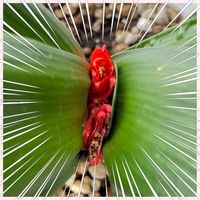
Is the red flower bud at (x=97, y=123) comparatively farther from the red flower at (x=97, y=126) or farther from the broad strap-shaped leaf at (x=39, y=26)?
the broad strap-shaped leaf at (x=39, y=26)

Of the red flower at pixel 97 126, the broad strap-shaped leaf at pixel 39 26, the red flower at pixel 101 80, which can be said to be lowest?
the red flower at pixel 97 126

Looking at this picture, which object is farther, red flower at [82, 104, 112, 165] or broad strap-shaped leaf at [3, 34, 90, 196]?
red flower at [82, 104, 112, 165]

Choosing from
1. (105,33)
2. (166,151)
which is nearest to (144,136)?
(166,151)

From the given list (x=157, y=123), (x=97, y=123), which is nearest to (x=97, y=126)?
(x=97, y=123)

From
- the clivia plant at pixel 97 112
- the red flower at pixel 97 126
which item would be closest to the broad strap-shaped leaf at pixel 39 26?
the clivia plant at pixel 97 112

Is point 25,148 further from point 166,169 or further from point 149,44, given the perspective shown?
point 149,44

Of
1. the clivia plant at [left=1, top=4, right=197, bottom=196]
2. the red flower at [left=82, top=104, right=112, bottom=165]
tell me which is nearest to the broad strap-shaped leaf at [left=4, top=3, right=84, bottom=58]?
the clivia plant at [left=1, top=4, right=197, bottom=196]

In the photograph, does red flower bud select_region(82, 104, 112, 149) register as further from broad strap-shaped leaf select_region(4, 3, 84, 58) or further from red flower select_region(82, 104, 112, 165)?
broad strap-shaped leaf select_region(4, 3, 84, 58)
